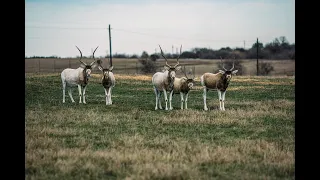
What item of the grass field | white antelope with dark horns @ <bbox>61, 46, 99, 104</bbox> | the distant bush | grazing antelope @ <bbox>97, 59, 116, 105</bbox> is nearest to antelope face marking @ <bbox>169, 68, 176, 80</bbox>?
the grass field

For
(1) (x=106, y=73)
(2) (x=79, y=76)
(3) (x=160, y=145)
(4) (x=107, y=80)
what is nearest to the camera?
(3) (x=160, y=145)

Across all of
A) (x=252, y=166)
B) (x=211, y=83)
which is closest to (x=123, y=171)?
(x=252, y=166)

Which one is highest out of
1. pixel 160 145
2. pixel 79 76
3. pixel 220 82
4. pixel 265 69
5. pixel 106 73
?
pixel 265 69

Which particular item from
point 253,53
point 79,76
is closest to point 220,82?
point 79,76

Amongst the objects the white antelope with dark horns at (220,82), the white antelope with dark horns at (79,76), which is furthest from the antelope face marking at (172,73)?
the white antelope with dark horns at (79,76)

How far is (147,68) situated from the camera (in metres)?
58.3

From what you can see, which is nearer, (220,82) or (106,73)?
(220,82)

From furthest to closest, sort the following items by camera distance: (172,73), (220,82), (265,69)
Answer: (265,69), (220,82), (172,73)

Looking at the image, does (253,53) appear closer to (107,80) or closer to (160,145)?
(107,80)

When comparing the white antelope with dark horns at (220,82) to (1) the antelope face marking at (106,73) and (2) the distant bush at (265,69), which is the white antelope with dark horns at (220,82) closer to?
(1) the antelope face marking at (106,73)

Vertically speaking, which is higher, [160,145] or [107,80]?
[107,80]

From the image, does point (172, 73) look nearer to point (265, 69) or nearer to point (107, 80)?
point (107, 80)
